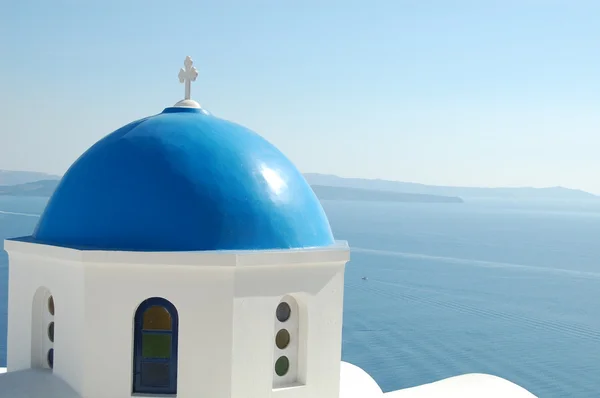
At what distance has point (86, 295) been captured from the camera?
5.62m

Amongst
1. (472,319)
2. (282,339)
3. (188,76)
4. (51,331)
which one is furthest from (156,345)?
(472,319)

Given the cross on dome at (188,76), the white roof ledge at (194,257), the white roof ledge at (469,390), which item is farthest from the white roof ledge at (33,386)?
the white roof ledge at (469,390)

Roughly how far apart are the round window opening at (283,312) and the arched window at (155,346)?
96cm

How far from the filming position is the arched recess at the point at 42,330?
6.46 meters

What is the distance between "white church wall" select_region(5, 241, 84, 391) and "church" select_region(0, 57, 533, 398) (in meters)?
0.02

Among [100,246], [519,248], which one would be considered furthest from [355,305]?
[519,248]

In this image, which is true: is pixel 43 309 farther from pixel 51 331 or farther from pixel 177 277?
pixel 177 277

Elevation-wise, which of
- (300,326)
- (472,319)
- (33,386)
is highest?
(300,326)

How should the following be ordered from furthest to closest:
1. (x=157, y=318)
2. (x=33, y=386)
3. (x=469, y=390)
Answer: (x=469, y=390) → (x=33, y=386) → (x=157, y=318)

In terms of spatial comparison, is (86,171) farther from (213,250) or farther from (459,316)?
(459,316)

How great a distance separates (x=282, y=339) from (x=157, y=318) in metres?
1.18

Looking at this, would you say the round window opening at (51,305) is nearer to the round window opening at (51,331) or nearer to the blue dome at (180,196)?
the round window opening at (51,331)

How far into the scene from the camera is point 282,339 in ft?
20.1

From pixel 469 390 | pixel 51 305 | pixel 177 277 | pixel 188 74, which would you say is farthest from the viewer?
pixel 469 390
